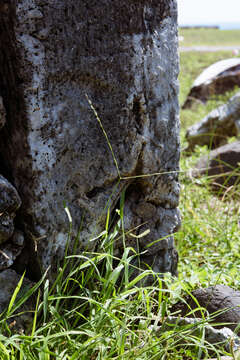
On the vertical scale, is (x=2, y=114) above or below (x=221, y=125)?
above

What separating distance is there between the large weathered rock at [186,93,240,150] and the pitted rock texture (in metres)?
3.66

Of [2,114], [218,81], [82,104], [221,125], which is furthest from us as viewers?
[218,81]

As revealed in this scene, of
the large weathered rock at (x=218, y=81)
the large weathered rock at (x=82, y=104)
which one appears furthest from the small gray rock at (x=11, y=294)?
the large weathered rock at (x=218, y=81)

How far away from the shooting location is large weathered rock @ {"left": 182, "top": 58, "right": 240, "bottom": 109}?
7902mm

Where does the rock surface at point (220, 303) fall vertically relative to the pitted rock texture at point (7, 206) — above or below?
below

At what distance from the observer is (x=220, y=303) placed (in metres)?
1.94

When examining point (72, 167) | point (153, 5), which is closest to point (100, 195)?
point (72, 167)

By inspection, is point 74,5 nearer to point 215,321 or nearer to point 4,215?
point 4,215

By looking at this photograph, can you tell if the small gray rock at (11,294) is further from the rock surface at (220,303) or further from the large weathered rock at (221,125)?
the large weathered rock at (221,125)

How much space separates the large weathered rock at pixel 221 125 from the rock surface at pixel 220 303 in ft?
10.8

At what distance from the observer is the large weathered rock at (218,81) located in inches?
311

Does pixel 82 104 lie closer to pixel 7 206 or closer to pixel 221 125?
pixel 7 206

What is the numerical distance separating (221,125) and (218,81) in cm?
314

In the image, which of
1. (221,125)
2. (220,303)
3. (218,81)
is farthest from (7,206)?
(218,81)
